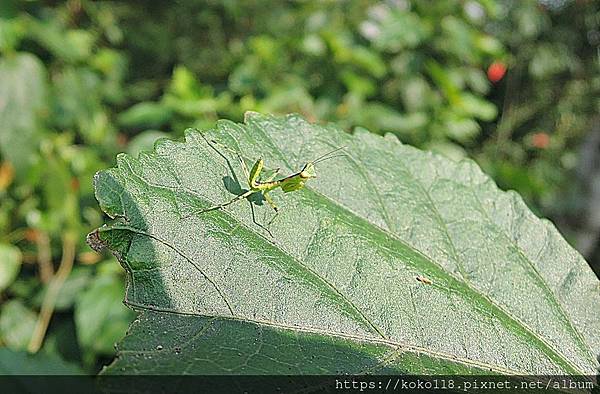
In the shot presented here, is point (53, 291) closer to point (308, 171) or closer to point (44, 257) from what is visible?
point (44, 257)

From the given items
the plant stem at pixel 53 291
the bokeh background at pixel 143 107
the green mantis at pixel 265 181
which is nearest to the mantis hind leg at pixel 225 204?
the green mantis at pixel 265 181

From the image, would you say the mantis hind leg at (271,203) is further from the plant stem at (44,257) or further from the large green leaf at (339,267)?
the plant stem at (44,257)

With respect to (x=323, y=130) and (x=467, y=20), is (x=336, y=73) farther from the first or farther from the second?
(x=323, y=130)

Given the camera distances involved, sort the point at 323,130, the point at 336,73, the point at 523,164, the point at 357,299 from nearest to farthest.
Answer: the point at 357,299 → the point at 323,130 → the point at 336,73 → the point at 523,164

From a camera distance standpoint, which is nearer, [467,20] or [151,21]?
[467,20]

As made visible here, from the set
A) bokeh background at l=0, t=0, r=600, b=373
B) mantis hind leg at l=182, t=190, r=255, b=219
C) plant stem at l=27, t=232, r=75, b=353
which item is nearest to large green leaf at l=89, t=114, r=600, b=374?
mantis hind leg at l=182, t=190, r=255, b=219

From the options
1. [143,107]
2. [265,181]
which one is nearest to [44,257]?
[143,107]

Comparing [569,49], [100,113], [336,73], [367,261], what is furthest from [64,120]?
[569,49]
